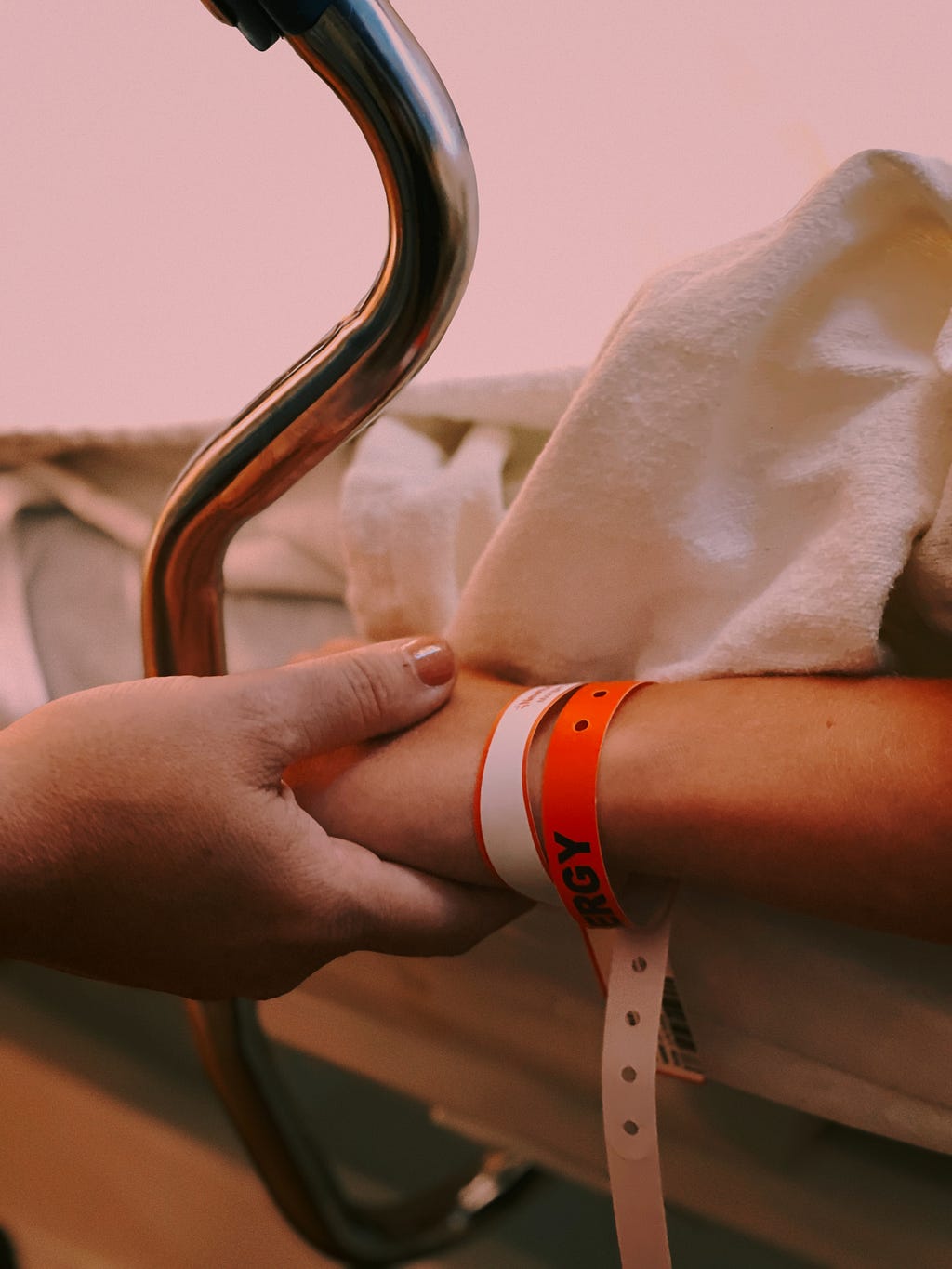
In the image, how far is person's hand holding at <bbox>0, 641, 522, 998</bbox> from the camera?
1.20 feet

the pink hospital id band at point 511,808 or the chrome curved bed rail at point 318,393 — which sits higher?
the chrome curved bed rail at point 318,393

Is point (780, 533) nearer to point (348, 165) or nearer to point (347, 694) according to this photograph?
point (347, 694)

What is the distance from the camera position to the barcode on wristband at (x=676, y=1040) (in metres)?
0.40

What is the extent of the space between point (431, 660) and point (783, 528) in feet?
0.56

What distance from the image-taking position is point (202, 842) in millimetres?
370

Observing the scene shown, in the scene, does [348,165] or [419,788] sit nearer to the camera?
[419,788]

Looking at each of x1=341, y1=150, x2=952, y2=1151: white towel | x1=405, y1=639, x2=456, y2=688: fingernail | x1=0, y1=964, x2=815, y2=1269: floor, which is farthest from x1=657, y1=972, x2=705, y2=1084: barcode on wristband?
x1=0, y1=964, x2=815, y2=1269: floor

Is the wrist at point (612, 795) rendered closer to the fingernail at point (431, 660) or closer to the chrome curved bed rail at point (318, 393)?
the fingernail at point (431, 660)

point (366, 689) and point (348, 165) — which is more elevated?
point (348, 165)

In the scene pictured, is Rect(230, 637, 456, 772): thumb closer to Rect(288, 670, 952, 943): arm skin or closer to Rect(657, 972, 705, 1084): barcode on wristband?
Rect(288, 670, 952, 943): arm skin

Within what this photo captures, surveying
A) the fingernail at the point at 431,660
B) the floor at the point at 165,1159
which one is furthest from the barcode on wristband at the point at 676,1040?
the floor at the point at 165,1159

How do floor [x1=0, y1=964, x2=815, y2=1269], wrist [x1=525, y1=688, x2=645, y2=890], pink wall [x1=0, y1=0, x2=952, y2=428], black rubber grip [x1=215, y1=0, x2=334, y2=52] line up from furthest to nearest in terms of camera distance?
floor [x1=0, y1=964, x2=815, y2=1269] < pink wall [x1=0, y1=0, x2=952, y2=428] < wrist [x1=525, y1=688, x2=645, y2=890] < black rubber grip [x1=215, y1=0, x2=334, y2=52]

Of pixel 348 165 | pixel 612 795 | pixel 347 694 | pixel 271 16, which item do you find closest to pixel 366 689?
pixel 347 694

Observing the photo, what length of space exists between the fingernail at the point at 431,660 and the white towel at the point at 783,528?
31mm
